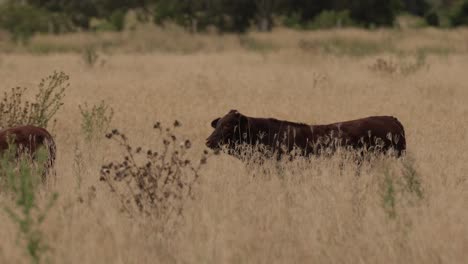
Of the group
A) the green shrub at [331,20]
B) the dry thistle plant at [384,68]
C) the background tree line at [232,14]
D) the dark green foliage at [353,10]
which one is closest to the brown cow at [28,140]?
the dry thistle plant at [384,68]

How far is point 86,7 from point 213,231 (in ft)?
142

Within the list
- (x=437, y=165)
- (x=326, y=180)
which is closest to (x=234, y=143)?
(x=326, y=180)

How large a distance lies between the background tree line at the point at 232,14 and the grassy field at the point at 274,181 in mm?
21908

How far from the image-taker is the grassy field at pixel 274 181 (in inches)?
199

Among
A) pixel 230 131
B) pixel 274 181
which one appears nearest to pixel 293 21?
pixel 230 131

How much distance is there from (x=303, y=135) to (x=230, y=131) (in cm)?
81

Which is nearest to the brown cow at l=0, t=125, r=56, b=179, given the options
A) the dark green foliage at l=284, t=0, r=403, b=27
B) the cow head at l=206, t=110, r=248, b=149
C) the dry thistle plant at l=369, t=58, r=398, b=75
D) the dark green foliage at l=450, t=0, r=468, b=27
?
the cow head at l=206, t=110, r=248, b=149

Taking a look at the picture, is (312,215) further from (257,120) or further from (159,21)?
(159,21)

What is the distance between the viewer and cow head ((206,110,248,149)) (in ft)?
25.0

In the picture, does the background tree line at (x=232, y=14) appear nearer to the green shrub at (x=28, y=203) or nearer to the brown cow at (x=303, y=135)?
the brown cow at (x=303, y=135)

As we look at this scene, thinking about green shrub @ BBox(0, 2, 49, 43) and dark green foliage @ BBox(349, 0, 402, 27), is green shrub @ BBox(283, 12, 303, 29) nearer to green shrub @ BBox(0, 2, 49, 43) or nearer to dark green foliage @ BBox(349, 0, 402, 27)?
dark green foliage @ BBox(349, 0, 402, 27)

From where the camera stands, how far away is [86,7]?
47062 millimetres

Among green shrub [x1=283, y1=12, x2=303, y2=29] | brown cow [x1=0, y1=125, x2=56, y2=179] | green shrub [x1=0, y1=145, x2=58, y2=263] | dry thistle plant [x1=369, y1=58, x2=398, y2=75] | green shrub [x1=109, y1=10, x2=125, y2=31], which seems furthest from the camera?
green shrub [x1=109, y1=10, x2=125, y2=31]

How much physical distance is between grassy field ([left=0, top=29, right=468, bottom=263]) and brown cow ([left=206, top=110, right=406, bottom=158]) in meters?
0.27
